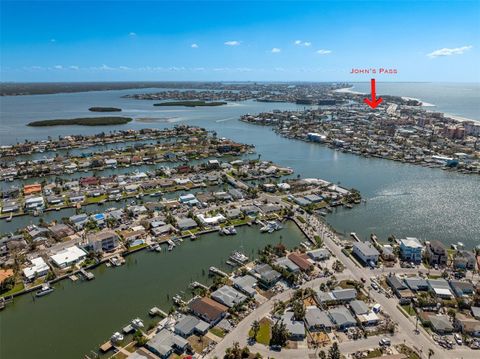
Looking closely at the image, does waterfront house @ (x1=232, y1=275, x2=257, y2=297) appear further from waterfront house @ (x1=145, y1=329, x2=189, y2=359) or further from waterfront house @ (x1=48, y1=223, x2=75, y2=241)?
waterfront house @ (x1=48, y1=223, x2=75, y2=241)

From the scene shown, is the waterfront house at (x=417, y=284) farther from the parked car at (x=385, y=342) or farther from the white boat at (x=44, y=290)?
the white boat at (x=44, y=290)

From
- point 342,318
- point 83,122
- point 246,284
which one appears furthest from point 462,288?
point 83,122

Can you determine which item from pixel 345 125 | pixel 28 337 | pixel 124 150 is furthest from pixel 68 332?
pixel 345 125

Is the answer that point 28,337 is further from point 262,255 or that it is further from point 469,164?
point 469,164

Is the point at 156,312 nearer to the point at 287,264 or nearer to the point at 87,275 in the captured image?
the point at 87,275

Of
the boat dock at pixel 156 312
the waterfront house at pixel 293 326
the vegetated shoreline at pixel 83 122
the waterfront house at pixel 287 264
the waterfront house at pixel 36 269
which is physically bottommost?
the boat dock at pixel 156 312

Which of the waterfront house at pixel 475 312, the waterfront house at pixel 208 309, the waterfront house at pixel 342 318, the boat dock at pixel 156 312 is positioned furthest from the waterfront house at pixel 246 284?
the waterfront house at pixel 475 312
